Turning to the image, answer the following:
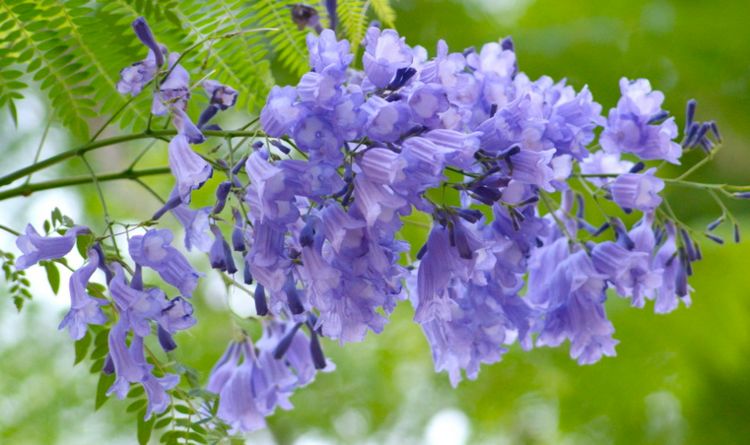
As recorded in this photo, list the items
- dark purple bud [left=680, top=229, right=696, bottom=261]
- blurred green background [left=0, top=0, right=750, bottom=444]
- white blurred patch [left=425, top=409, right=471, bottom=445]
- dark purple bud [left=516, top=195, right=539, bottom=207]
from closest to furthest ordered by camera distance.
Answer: dark purple bud [left=516, top=195, right=539, bottom=207]
dark purple bud [left=680, top=229, right=696, bottom=261]
blurred green background [left=0, top=0, right=750, bottom=444]
white blurred patch [left=425, top=409, right=471, bottom=445]

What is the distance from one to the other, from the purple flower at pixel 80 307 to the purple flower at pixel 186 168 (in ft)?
0.27

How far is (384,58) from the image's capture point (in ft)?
1.79

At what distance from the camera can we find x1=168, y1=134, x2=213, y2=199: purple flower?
52 cm

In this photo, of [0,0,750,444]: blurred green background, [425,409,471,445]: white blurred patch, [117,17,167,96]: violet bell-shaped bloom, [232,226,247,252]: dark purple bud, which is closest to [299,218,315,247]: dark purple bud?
[232,226,247,252]: dark purple bud

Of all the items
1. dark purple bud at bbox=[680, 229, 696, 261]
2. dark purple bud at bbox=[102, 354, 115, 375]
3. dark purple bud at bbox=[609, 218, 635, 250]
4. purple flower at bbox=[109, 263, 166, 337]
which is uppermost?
purple flower at bbox=[109, 263, 166, 337]

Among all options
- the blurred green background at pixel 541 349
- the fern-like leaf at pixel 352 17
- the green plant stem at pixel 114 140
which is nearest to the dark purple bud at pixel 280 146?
the green plant stem at pixel 114 140

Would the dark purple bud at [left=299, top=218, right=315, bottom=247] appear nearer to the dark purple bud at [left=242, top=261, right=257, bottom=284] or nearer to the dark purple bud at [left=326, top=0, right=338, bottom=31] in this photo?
the dark purple bud at [left=242, top=261, right=257, bottom=284]

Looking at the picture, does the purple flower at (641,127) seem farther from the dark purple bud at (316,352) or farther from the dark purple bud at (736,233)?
the dark purple bud at (316,352)

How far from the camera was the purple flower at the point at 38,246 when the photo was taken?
0.56 meters

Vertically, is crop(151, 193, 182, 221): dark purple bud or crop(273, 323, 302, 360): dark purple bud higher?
crop(151, 193, 182, 221): dark purple bud

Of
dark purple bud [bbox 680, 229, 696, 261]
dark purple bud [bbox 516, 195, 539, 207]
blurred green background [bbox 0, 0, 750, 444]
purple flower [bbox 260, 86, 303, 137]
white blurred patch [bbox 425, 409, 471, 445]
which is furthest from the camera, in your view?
white blurred patch [bbox 425, 409, 471, 445]

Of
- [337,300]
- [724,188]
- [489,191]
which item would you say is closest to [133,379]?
[337,300]

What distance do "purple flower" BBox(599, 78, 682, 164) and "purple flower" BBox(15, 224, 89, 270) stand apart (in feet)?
1.30

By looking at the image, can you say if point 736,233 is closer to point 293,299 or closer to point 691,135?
point 691,135
